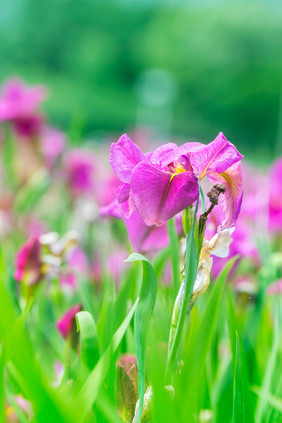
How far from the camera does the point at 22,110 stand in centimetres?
93

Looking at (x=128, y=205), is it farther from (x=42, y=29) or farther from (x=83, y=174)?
(x=42, y=29)

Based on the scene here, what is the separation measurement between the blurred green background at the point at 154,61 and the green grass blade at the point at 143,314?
1334 centimetres

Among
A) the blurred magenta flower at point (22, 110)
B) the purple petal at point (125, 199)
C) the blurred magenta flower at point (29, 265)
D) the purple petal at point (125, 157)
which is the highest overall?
the blurred magenta flower at point (22, 110)

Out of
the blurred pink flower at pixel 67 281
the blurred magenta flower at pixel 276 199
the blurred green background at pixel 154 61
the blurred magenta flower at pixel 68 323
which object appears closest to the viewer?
the blurred magenta flower at pixel 68 323

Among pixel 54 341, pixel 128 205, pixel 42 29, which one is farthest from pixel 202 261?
pixel 42 29

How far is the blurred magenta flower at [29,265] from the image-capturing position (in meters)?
0.41

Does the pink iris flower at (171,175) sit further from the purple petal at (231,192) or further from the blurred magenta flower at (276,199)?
the blurred magenta flower at (276,199)

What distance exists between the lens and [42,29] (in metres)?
17.7

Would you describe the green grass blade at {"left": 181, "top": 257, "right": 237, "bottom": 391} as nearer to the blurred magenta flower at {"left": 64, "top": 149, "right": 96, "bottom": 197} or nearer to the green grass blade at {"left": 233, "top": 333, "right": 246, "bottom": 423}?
the green grass blade at {"left": 233, "top": 333, "right": 246, "bottom": 423}

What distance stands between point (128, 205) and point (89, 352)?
7cm

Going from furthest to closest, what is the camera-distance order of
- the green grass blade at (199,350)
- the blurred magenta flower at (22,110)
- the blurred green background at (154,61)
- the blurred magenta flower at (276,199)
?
1. the blurred green background at (154,61)
2. the blurred magenta flower at (22,110)
3. the blurred magenta flower at (276,199)
4. the green grass blade at (199,350)

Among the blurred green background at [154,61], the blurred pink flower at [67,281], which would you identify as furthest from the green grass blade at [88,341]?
the blurred green background at [154,61]

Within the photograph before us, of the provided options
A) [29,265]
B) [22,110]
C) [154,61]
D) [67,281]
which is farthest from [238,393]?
[154,61]

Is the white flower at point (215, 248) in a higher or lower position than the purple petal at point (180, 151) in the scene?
lower
